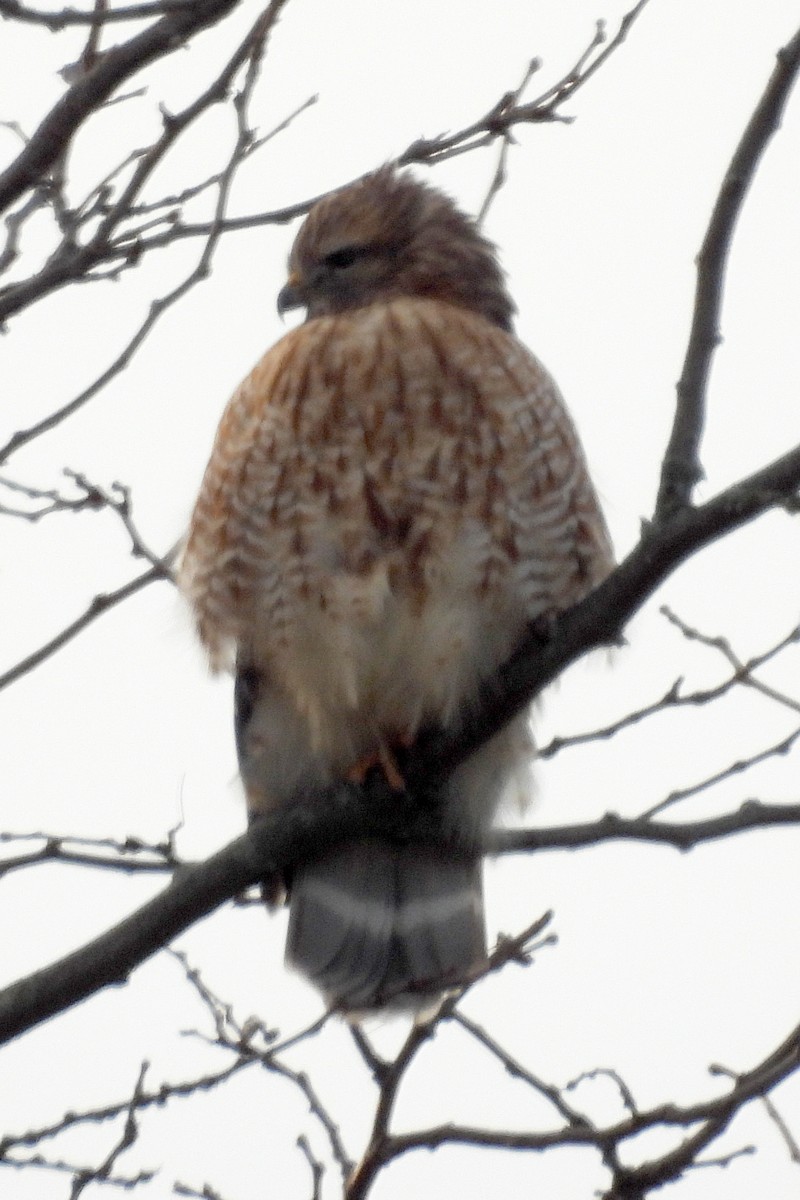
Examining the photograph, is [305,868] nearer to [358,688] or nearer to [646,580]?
[358,688]

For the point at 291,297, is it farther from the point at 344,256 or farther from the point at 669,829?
the point at 669,829

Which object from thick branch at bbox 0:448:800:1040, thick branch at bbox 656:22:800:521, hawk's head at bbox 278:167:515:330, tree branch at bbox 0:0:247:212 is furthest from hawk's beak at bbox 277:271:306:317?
tree branch at bbox 0:0:247:212

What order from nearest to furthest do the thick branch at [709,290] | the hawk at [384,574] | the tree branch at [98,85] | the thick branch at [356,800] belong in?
the tree branch at [98,85] → the thick branch at [709,290] → the thick branch at [356,800] → the hawk at [384,574]

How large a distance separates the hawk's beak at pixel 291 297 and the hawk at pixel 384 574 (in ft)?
1.02

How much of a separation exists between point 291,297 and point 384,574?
1138 millimetres

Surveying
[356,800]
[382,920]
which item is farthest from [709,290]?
[382,920]

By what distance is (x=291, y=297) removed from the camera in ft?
14.6

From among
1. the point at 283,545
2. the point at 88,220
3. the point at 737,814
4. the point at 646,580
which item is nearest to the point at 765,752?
the point at 737,814

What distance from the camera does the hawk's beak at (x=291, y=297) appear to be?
175 inches

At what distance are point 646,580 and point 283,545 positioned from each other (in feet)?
3.47

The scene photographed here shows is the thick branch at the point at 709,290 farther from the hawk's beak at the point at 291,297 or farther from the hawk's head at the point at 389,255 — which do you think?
the hawk's beak at the point at 291,297

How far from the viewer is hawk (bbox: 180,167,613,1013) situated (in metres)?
3.64

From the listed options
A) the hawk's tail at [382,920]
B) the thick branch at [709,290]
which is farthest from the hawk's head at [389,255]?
the thick branch at [709,290]

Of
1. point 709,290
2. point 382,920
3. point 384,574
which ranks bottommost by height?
point 382,920
